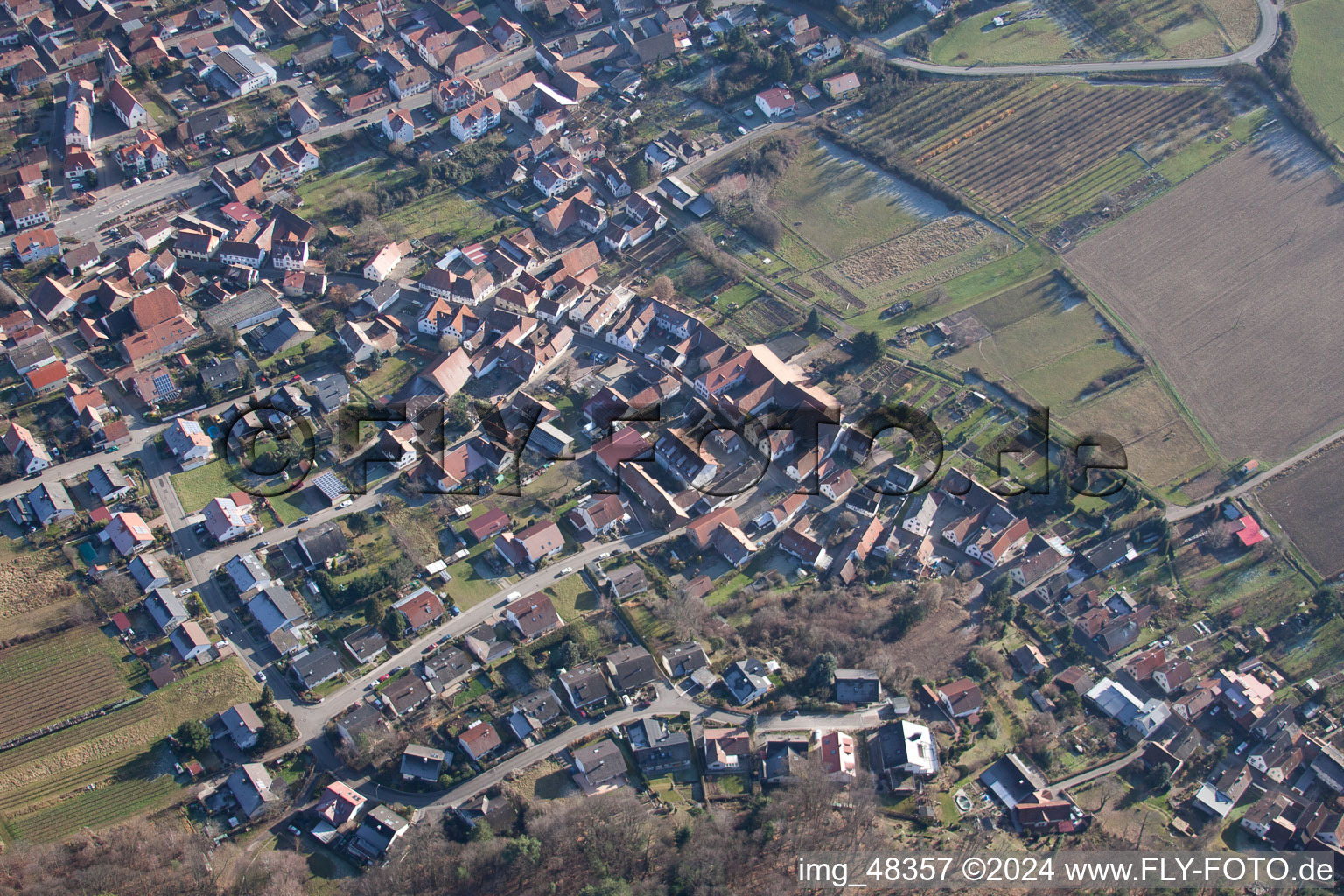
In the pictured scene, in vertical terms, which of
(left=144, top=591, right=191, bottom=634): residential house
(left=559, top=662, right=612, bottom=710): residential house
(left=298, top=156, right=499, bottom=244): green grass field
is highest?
(left=298, top=156, right=499, bottom=244): green grass field

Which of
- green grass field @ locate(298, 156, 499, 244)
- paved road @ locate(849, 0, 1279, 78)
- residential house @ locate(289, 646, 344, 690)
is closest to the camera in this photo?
residential house @ locate(289, 646, 344, 690)

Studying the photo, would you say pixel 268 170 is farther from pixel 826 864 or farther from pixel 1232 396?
pixel 1232 396

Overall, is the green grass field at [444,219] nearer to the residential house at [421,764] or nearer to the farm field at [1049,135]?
the farm field at [1049,135]

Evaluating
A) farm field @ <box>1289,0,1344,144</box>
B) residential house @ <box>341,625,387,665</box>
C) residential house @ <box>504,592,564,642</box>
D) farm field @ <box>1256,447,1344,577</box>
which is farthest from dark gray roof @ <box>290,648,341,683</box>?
farm field @ <box>1289,0,1344,144</box>

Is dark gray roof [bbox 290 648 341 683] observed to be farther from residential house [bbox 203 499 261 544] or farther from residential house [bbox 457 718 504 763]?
residential house [bbox 203 499 261 544]

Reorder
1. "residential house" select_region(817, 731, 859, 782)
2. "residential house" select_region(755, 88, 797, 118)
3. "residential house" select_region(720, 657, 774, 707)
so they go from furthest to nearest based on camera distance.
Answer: "residential house" select_region(755, 88, 797, 118) < "residential house" select_region(720, 657, 774, 707) < "residential house" select_region(817, 731, 859, 782)

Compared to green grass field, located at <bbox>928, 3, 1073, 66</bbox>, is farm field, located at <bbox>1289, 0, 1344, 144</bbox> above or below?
below

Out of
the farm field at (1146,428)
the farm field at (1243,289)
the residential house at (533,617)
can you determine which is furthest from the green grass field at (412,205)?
the farm field at (1243,289)
